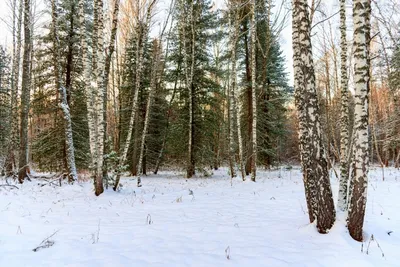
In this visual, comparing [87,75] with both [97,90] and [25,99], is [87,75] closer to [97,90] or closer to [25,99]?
[97,90]

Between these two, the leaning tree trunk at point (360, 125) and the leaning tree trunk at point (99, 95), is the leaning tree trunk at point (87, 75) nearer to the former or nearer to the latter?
the leaning tree trunk at point (99, 95)

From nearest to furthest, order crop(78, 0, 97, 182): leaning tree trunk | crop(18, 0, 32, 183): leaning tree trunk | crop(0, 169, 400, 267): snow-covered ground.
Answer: crop(0, 169, 400, 267): snow-covered ground, crop(78, 0, 97, 182): leaning tree trunk, crop(18, 0, 32, 183): leaning tree trunk

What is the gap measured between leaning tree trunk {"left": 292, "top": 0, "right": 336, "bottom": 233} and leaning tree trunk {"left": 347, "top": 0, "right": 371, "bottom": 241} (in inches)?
13.6

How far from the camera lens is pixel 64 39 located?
40.1ft

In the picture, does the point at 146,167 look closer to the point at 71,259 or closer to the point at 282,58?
the point at 282,58

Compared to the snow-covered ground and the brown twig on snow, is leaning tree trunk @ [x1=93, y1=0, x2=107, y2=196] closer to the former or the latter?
the snow-covered ground

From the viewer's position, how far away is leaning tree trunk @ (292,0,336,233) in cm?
381

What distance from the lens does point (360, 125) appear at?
3576mm

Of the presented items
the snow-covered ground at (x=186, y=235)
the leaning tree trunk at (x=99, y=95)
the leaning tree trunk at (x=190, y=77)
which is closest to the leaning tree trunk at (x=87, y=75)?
the leaning tree trunk at (x=99, y=95)

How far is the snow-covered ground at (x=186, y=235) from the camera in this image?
3059 mm

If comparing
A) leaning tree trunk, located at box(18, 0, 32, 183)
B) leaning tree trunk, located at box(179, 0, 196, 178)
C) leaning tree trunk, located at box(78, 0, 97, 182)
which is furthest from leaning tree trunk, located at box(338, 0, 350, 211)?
leaning tree trunk, located at box(18, 0, 32, 183)

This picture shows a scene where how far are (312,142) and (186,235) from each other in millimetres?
2471

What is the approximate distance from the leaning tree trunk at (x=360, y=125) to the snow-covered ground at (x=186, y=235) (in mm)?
286

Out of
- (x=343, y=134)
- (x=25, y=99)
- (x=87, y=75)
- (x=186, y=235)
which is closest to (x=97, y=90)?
(x=87, y=75)
